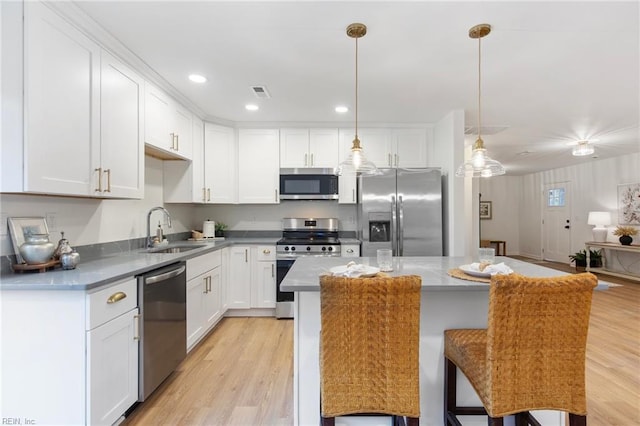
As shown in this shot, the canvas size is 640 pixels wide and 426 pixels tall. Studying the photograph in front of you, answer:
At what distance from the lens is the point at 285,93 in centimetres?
296

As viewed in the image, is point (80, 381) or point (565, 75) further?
point (565, 75)

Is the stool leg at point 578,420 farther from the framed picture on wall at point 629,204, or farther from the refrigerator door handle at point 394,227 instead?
the framed picture on wall at point 629,204

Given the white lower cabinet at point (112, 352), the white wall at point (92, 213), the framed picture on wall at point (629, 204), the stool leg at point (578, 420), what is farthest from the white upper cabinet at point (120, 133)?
the framed picture on wall at point (629, 204)

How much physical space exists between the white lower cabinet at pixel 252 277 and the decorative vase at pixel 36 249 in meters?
1.96

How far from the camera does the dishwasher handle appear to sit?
6.29ft

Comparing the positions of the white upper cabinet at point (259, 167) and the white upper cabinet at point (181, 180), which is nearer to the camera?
the white upper cabinet at point (181, 180)

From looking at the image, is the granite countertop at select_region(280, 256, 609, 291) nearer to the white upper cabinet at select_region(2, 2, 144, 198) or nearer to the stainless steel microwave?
the white upper cabinet at select_region(2, 2, 144, 198)

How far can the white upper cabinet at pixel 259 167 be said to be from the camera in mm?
3883

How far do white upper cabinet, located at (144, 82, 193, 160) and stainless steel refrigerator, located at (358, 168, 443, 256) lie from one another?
200 centimetres

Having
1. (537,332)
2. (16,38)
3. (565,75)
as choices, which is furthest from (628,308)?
(16,38)

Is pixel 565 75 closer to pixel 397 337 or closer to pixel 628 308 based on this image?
pixel 397 337

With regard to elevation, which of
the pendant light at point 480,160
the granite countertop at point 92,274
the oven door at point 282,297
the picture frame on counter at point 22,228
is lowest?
the oven door at point 282,297

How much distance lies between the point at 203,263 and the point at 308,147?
190cm

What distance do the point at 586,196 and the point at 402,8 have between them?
7336 millimetres
